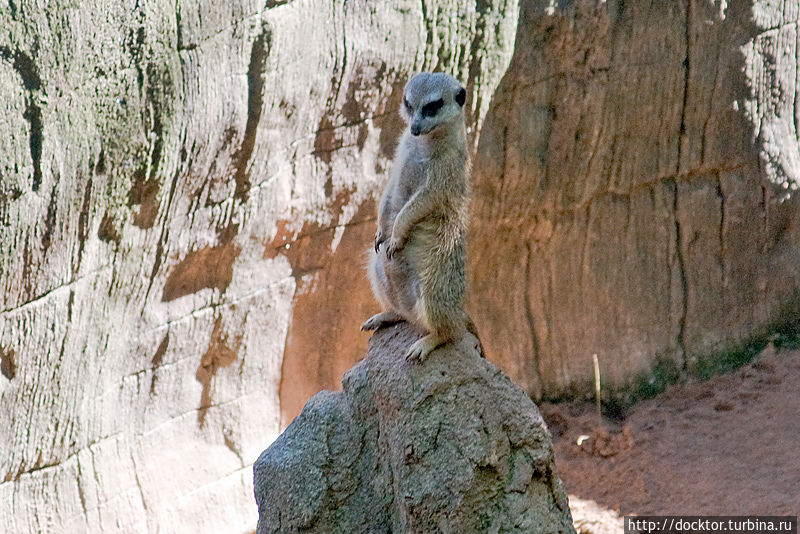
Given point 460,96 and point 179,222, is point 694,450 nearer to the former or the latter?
point 460,96

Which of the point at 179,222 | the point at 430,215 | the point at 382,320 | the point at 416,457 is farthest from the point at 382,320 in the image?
the point at 179,222

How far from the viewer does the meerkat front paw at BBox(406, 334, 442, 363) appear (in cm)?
292

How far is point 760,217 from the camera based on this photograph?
16.3 feet

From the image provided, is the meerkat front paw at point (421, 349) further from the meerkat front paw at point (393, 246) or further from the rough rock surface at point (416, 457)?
the meerkat front paw at point (393, 246)

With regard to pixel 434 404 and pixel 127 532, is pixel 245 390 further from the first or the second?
pixel 434 404

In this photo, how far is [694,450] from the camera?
4.71m

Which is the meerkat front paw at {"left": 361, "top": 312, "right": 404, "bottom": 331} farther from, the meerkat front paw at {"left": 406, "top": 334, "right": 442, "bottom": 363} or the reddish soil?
the reddish soil

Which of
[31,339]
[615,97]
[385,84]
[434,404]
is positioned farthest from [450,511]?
[615,97]

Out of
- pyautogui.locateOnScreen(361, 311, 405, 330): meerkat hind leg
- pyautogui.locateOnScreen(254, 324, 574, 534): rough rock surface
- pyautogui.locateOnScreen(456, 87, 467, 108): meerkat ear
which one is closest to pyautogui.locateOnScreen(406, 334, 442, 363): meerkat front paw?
pyautogui.locateOnScreen(254, 324, 574, 534): rough rock surface

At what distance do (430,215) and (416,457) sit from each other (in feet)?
2.84

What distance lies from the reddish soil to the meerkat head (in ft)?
7.54

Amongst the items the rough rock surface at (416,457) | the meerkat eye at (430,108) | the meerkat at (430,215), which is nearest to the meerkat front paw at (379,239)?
Result: the meerkat at (430,215)

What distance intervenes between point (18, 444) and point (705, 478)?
10.3 ft

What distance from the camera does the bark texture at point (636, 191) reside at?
472 centimetres
